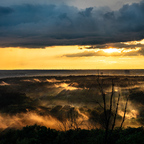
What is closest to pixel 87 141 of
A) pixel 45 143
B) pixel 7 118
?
pixel 45 143

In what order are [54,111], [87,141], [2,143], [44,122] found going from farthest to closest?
[54,111], [44,122], [2,143], [87,141]

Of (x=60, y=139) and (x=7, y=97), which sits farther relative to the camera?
(x=7, y=97)

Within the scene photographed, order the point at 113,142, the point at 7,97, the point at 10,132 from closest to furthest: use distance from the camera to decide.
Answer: the point at 113,142 < the point at 10,132 < the point at 7,97

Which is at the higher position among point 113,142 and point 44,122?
point 113,142

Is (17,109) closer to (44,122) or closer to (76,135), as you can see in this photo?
(44,122)

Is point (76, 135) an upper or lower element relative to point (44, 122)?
upper

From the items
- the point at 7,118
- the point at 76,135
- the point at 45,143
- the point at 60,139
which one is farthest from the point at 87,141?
the point at 7,118

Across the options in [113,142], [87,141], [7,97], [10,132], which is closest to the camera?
[113,142]

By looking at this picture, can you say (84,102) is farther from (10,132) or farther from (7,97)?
(10,132)

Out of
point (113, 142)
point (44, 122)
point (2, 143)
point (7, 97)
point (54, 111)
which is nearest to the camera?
point (113, 142)
